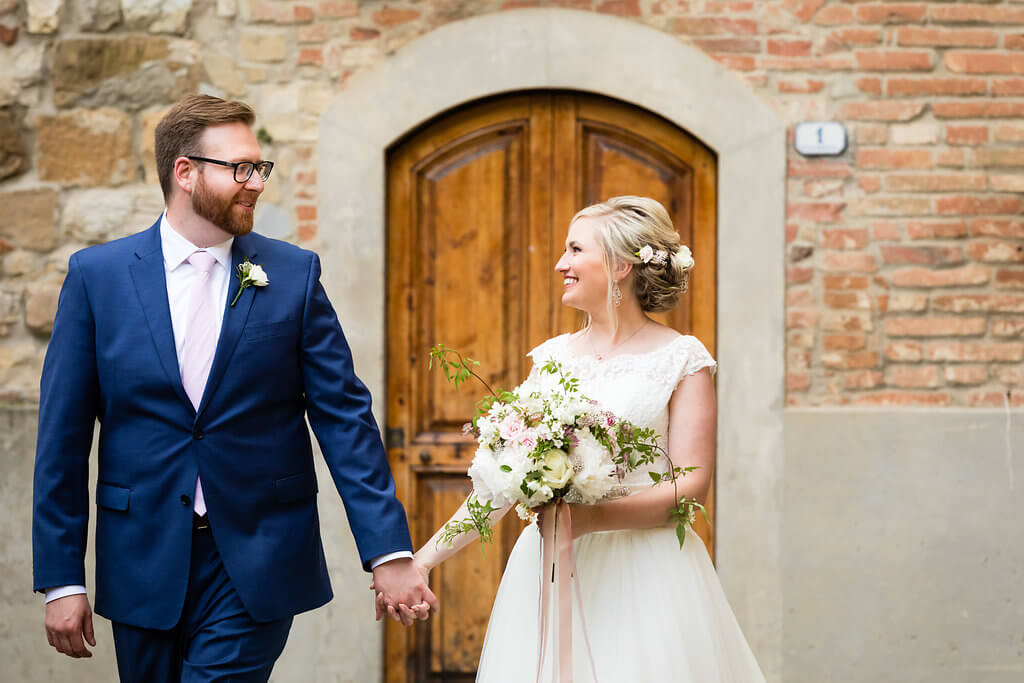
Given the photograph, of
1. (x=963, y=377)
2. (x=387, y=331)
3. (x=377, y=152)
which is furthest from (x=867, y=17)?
(x=387, y=331)

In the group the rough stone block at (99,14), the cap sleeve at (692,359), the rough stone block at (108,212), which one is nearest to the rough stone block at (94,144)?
the rough stone block at (108,212)

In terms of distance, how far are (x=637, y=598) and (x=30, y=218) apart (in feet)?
10.8

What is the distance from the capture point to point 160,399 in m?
2.67

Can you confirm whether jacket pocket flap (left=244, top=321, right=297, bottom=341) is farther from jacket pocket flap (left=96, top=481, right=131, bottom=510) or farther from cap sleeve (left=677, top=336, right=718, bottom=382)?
cap sleeve (left=677, top=336, right=718, bottom=382)

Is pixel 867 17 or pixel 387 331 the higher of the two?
pixel 867 17

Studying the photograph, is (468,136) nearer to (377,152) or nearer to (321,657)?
(377,152)

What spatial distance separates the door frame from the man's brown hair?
1.83 meters

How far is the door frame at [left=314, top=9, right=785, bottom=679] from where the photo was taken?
456 centimetres

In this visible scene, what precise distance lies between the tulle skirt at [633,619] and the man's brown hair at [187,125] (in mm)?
1423

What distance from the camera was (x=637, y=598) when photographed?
2885mm

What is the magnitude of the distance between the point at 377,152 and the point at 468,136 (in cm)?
42

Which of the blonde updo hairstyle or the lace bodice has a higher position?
the blonde updo hairstyle

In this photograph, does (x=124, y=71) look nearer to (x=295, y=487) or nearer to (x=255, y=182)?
(x=255, y=182)

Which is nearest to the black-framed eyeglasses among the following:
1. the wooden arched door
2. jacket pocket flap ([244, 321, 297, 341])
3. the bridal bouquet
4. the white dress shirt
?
the white dress shirt
